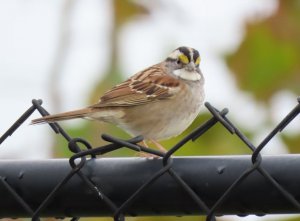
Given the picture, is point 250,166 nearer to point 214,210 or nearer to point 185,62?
point 214,210

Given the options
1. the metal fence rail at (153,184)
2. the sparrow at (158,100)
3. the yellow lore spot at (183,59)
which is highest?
the metal fence rail at (153,184)

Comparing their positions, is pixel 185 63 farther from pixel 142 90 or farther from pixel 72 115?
pixel 72 115

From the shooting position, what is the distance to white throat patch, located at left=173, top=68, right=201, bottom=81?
167 inches

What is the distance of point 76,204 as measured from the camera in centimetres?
206

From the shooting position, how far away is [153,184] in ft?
6.51

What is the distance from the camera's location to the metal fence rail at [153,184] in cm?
189

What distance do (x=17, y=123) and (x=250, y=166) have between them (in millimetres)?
610

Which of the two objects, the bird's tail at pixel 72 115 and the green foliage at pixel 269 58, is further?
the green foliage at pixel 269 58

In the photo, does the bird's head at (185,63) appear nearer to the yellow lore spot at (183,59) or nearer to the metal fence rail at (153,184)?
the yellow lore spot at (183,59)

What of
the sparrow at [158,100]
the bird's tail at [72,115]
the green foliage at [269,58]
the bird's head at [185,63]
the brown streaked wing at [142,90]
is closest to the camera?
the bird's tail at [72,115]

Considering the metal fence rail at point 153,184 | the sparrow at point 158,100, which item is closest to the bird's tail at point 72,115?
the sparrow at point 158,100

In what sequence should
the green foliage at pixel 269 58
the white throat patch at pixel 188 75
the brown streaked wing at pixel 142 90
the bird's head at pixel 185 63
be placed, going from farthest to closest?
1. the white throat patch at pixel 188 75
2. the bird's head at pixel 185 63
3. the brown streaked wing at pixel 142 90
4. the green foliage at pixel 269 58

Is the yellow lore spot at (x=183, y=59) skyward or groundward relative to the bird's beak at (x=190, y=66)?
skyward

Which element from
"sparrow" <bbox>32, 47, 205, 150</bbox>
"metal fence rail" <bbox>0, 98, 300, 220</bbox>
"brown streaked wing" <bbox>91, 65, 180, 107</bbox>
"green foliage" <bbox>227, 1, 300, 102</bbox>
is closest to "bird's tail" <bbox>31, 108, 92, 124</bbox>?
"sparrow" <bbox>32, 47, 205, 150</bbox>
